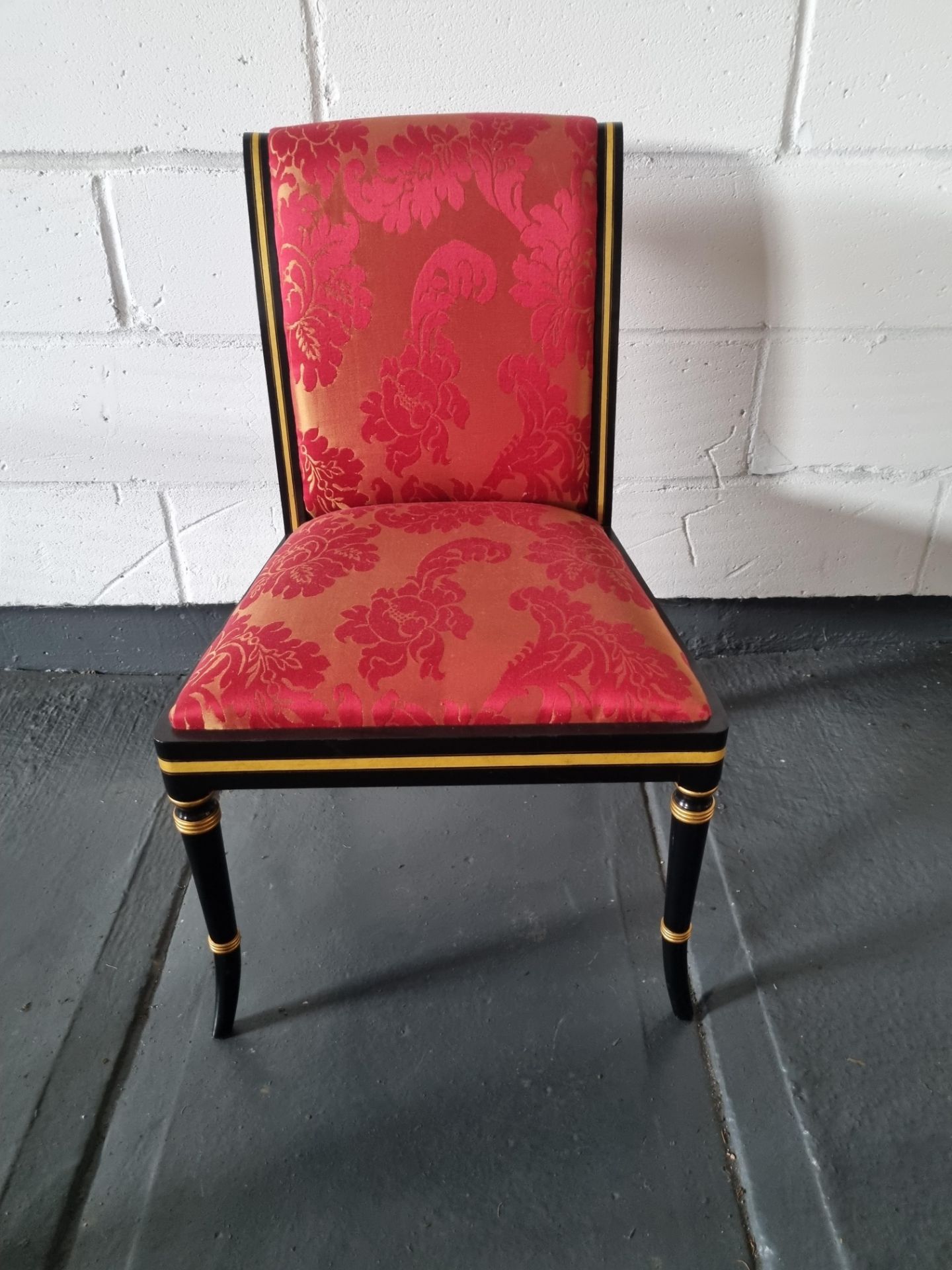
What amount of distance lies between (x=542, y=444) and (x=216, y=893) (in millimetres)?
667

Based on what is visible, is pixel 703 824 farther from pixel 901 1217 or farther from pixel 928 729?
pixel 928 729

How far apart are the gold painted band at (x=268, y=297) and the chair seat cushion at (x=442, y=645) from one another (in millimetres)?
176

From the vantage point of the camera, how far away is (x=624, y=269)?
1.38 meters

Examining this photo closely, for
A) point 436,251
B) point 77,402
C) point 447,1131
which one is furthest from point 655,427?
point 447,1131

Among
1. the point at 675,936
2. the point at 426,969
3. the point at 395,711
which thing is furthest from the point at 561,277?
the point at 426,969

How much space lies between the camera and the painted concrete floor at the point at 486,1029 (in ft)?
2.87

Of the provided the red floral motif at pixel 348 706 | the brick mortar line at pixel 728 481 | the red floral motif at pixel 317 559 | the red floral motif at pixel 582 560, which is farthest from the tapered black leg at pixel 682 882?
the brick mortar line at pixel 728 481

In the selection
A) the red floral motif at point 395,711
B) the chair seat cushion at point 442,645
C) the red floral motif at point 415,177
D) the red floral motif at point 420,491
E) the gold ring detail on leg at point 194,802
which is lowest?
the gold ring detail on leg at point 194,802

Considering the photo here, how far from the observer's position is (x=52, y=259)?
1.38 meters

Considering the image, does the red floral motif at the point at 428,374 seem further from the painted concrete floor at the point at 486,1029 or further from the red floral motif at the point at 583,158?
the painted concrete floor at the point at 486,1029

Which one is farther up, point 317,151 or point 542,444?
point 317,151

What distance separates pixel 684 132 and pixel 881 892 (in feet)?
3.84

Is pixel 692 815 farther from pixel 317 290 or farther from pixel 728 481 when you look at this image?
pixel 728 481

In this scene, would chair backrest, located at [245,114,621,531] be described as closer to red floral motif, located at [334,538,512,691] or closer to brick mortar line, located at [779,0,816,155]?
red floral motif, located at [334,538,512,691]
